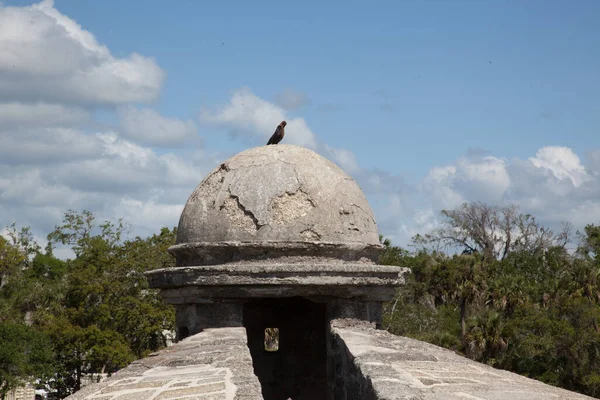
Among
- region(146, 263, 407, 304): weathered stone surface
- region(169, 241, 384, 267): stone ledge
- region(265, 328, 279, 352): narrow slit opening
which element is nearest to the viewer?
region(146, 263, 407, 304): weathered stone surface

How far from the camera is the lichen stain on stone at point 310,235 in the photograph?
6975 mm

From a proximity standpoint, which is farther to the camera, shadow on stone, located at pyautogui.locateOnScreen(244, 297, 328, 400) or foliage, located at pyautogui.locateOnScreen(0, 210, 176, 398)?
foliage, located at pyautogui.locateOnScreen(0, 210, 176, 398)

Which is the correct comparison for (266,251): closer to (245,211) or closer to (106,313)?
(245,211)

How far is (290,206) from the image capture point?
7062 mm

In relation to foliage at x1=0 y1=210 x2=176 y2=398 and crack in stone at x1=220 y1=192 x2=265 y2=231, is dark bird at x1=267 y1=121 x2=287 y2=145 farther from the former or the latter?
foliage at x1=0 y1=210 x2=176 y2=398

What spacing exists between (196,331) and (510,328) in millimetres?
21685

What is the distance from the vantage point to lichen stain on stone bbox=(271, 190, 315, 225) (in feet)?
23.0

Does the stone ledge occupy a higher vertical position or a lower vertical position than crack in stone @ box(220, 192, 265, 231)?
lower

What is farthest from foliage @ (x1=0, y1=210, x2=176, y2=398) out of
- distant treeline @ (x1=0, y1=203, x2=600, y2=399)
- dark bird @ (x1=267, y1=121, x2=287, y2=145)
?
dark bird @ (x1=267, y1=121, x2=287, y2=145)

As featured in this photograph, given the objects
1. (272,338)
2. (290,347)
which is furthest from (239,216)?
(272,338)

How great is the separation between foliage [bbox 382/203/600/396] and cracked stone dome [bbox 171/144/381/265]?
733 inches

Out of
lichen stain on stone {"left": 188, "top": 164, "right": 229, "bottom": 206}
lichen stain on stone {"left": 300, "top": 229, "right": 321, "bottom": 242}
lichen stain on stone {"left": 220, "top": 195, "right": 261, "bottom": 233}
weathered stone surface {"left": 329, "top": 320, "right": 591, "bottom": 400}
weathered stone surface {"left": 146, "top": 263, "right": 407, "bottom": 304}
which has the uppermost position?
lichen stain on stone {"left": 188, "top": 164, "right": 229, "bottom": 206}

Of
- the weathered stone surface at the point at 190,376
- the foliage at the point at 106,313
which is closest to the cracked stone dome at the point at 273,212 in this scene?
the weathered stone surface at the point at 190,376

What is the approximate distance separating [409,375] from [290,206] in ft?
7.67
